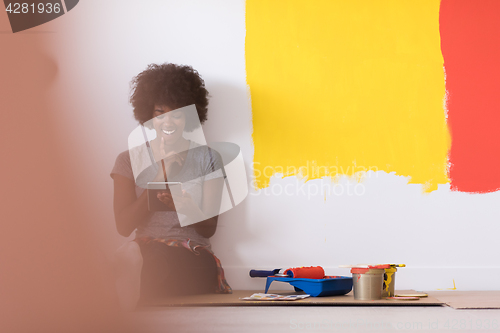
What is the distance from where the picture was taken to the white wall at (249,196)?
71.2 inches

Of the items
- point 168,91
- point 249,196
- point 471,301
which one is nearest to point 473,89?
point 471,301

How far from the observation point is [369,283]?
1365mm

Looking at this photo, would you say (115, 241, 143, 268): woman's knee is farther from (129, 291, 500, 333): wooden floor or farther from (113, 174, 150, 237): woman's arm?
(113, 174, 150, 237): woman's arm

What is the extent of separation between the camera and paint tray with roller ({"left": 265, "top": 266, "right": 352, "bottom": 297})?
1.46 meters

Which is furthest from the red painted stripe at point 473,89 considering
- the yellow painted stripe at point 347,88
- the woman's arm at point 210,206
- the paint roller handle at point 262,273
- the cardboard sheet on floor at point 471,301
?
the woman's arm at point 210,206

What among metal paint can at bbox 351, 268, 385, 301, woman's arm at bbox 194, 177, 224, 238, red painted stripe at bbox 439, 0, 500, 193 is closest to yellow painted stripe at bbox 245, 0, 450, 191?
red painted stripe at bbox 439, 0, 500, 193

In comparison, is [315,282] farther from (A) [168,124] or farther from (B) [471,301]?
(A) [168,124]

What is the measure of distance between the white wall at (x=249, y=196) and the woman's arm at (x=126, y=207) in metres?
0.12

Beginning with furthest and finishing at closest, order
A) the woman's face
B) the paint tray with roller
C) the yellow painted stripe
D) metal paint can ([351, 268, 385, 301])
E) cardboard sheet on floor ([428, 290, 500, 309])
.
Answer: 1. the yellow painted stripe
2. the woman's face
3. the paint tray with roller
4. metal paint can ([351, 268, 385, 301])
5. cardboard sheet on floor ([428, 290, 500, 309])

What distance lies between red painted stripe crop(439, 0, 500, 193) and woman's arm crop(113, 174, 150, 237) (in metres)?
1.35

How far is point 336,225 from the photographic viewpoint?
1849 mm

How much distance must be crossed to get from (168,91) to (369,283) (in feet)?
3.60

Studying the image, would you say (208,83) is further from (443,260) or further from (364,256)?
(443,260)

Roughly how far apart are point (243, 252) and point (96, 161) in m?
0.76
